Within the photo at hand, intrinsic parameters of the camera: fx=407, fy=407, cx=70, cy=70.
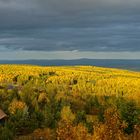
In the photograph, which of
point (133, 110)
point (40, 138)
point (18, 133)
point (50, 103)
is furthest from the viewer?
point (50, 103)

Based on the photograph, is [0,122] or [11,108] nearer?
[0,122]

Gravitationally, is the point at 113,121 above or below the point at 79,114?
above

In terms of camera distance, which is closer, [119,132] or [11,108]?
[119,132]

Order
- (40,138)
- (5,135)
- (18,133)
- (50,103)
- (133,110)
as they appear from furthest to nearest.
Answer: (50,103) < (18,133) < (40,138) < (5,135) < (133,110)

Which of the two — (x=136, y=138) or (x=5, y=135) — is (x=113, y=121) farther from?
(x=5, y=135)

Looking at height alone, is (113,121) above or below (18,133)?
above

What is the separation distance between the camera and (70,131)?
32.0 meters

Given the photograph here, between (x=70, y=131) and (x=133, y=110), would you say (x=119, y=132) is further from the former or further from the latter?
(x=133, y=110)

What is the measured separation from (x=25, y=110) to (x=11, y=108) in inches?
461

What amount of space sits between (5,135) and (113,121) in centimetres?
9210

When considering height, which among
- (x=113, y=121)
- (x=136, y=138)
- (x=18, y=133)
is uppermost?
(x=113, y=121)

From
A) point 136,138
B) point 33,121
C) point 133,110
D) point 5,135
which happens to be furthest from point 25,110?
point 136,138

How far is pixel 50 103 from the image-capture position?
19288cm

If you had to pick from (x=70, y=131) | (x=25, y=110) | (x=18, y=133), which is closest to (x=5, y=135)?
(x=18, y=133)
